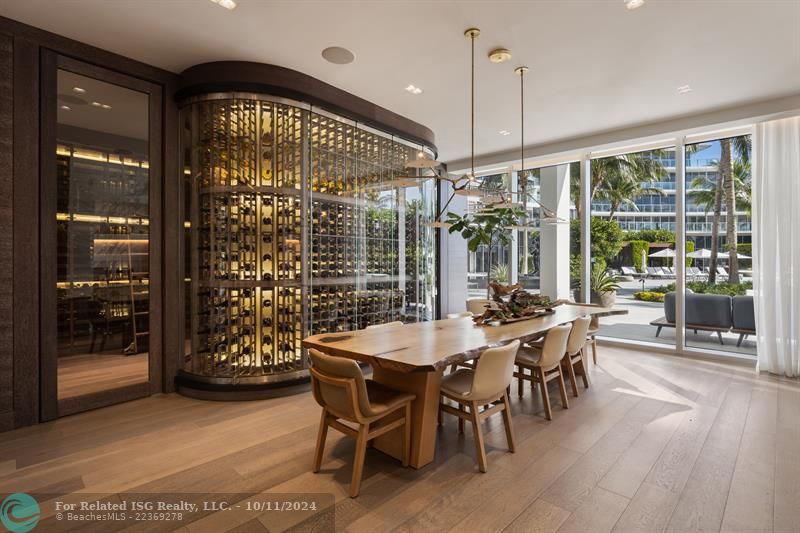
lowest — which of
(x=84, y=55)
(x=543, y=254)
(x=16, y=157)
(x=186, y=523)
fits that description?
(x=186, y=523)

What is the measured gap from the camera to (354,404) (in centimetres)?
215

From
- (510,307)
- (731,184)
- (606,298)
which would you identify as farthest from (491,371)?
(731,184)

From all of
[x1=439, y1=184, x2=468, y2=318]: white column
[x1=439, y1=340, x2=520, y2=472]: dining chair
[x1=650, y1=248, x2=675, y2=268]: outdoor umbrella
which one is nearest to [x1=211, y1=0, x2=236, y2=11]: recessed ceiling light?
[x1=439, y1=340, x2=520, y2=472]: dining chair

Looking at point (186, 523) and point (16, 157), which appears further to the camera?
point (16, 157)

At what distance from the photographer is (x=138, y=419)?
10.9ft

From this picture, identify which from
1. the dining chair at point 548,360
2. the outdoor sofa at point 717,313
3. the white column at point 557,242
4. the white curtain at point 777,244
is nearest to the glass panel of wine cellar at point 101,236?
the dining chair at point 548,360

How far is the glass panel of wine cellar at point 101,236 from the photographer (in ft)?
11.2

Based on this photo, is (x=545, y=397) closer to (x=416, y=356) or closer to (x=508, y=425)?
(x=508, y=425)

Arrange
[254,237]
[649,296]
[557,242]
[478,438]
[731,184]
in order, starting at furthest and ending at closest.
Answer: [557,242]
[649,296]
[731,184]
[254,237]
[478,438]

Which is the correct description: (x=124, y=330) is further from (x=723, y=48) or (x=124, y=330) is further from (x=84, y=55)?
(x=723, y=48)

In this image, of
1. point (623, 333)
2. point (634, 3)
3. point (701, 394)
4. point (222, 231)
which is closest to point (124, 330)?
point (222, 231)

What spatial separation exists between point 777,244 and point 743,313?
104 cm

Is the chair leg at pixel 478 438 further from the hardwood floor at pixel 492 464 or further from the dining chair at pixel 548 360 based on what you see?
the dining chair at pixel 548 360

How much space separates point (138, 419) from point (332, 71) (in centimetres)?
376
